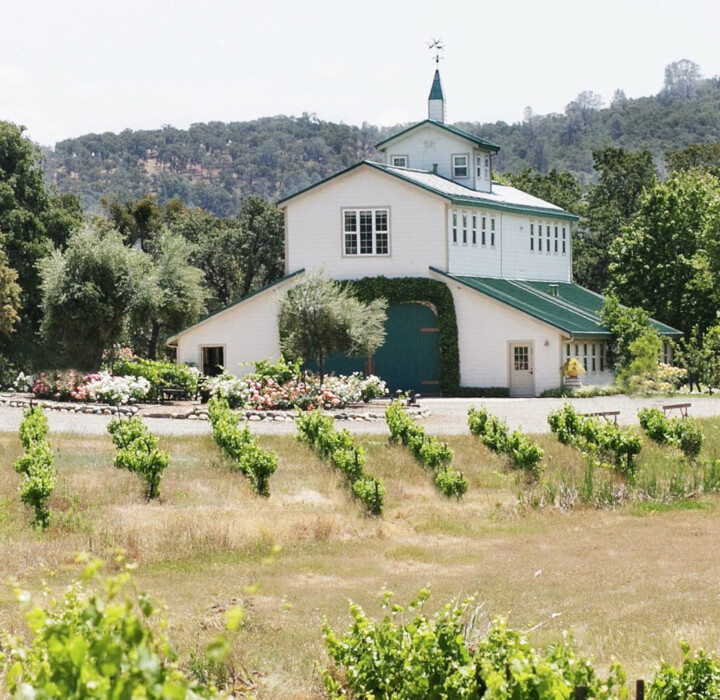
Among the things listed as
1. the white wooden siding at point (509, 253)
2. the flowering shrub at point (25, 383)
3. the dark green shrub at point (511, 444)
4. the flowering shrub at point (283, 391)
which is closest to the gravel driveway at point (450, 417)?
the dark green shrub at point (511, 444)

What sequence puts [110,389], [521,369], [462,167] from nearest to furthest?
[110,389] < [521,369] < [462,167]

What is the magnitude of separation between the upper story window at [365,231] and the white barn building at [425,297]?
4cm

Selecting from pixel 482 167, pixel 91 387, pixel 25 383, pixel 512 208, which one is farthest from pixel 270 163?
pixel 91 387

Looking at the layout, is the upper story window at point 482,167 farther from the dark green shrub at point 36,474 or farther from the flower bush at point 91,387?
the dark green shrub at point 36,474

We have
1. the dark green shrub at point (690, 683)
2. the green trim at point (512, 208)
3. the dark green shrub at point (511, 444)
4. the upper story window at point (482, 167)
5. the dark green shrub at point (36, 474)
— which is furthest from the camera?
the upper story window at point (482, 167)

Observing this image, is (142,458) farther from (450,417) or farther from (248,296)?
(248,296)

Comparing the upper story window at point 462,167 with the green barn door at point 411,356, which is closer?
the green barn door at point 411,356

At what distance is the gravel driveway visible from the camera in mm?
33125

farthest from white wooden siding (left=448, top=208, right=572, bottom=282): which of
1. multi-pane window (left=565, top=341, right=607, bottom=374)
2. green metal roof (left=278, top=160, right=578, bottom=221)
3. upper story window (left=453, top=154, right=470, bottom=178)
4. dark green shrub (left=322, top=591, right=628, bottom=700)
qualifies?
dark green shrub (left=322, top=591, right=628, bottom=700)

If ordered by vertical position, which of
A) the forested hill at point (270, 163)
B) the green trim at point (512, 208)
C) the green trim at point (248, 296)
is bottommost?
the green trim at point (248, 296)

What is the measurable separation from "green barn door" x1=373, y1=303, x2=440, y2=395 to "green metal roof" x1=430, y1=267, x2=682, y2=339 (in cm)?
225

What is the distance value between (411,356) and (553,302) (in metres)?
7.45

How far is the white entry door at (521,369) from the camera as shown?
4869 centimetres

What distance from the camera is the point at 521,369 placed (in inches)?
1933
